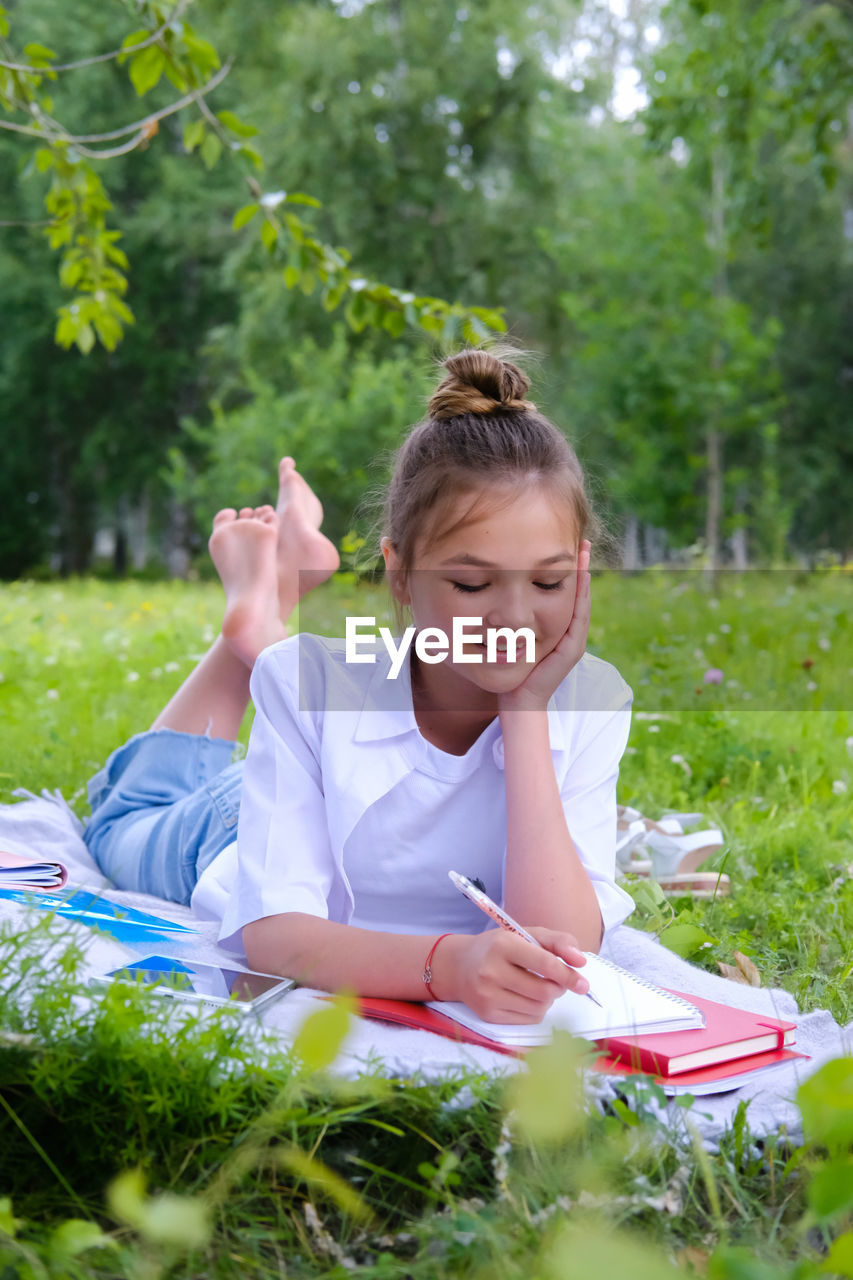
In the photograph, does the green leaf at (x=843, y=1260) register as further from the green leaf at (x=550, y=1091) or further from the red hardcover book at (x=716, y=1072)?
the red hardcover book at (x=716, y=1072)

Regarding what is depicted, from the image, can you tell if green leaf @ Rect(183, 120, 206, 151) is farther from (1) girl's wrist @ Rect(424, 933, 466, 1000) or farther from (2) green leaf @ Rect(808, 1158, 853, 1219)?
(2) green leaf @ Rect(808, 1158, 853, 1219)

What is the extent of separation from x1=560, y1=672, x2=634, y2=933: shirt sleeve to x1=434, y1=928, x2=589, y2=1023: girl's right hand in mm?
332

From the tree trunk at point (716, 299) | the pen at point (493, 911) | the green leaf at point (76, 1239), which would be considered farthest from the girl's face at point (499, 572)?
A: the tree trunk at point (716, 299)

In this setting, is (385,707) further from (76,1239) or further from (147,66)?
(147,66)

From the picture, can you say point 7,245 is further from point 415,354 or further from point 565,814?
point 565,814

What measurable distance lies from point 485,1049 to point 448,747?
55 cm

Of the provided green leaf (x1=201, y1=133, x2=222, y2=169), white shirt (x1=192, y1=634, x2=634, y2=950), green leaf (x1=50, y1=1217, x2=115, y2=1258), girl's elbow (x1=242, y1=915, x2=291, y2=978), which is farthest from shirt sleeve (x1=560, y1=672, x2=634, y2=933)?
green leaf (x1=201, y1=133, x2=222, y2=169)

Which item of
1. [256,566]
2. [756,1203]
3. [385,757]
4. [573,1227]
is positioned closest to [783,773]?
[256,566]

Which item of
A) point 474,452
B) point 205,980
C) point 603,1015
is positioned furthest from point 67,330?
point 603,1015

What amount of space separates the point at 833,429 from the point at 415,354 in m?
10.7

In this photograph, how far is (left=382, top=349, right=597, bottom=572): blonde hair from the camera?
185 cm

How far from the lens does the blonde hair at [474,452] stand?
1853 millimetres

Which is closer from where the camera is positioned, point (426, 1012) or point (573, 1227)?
point (573, 1227)

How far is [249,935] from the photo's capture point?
175 cm
